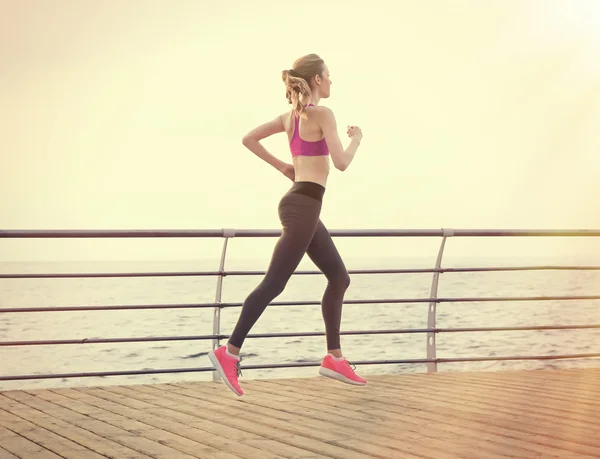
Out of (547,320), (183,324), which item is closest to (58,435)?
(183,324)

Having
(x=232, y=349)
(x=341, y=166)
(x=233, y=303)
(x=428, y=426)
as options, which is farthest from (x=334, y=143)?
(x=233, y=303)

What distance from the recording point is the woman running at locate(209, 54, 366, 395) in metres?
4.52

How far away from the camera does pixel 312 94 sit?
4664 millimetres

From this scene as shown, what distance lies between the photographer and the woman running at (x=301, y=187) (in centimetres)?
452

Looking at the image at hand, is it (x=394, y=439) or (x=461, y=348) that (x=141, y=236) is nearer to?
(x=394, y=439)

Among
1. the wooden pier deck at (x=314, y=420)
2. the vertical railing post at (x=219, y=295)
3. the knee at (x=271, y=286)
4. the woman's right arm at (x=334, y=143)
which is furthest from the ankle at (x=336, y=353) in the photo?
the woman's right arm at (x=334, y=143)

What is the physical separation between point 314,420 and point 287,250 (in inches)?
35.6

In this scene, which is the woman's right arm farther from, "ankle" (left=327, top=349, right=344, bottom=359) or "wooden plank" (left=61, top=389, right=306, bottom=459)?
"wooden plank" (left=61, top=389, right=306, bottom=459)

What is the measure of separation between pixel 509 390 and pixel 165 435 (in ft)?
7.78

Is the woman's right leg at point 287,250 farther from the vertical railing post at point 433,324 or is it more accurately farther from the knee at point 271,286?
the vertical railing post at point 433,324

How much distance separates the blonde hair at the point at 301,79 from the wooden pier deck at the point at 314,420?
1.67 meters

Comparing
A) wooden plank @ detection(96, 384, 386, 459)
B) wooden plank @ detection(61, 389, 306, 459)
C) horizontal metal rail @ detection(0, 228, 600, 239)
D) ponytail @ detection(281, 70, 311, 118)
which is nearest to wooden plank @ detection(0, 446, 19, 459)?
wooden plank @ detection(61, 389, 306, 459)

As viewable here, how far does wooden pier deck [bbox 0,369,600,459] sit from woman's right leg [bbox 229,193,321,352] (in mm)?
566

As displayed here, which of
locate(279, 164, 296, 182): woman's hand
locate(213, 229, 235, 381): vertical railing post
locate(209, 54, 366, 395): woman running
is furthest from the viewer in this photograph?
locate(213, 229, 235, 381): vertical railing post
